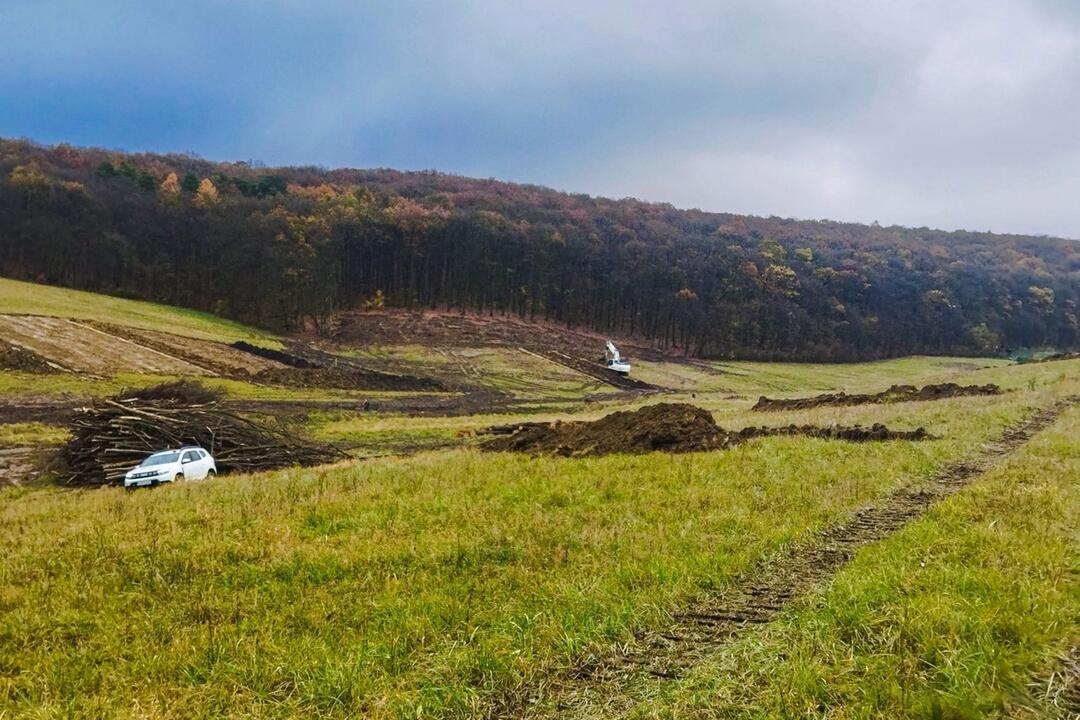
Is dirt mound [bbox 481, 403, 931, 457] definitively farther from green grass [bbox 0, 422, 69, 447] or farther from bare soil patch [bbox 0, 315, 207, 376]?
bare soil patch [bbox 0, 315, 207, 376]

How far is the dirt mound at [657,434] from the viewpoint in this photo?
1627 cm

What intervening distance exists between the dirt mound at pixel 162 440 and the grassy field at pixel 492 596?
11465mm

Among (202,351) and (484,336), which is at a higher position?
(484,336)

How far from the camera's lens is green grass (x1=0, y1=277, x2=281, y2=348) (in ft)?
182

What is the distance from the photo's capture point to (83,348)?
47.0m

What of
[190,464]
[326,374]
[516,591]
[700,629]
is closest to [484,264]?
[326,374]

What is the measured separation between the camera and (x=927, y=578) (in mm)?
6223

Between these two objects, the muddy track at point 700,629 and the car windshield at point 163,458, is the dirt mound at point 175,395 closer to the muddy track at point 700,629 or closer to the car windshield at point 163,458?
the car windshield at point 163,458

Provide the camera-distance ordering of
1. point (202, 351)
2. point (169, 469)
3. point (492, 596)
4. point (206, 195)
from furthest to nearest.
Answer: point (206, 195)
point (202, 351)
point (169, 469)
point (492, 596)

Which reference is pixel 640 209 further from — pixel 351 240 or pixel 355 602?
pixel 355 602

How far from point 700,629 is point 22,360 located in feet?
168

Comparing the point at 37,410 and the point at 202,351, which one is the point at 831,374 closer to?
the point at 202,351

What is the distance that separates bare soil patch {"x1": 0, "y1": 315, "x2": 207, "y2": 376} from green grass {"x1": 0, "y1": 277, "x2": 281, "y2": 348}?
4195 millimetres

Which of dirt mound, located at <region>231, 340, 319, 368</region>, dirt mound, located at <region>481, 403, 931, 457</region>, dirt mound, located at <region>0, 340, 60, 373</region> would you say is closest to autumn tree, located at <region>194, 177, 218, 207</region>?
dirt mound, located at <region>231, 340, 319, 368</region>
